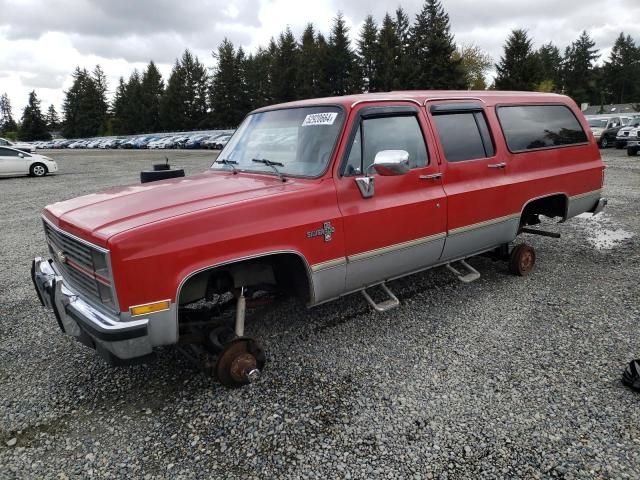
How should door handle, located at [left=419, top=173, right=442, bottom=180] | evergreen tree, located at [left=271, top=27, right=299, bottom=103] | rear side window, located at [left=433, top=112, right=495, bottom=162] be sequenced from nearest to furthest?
door handle, located at [left=419, top=173, right=442, bottom=180] → rear side window, located at [left=433, top=112, right=495, bottom=162] → evergreen tree, located at [left=271, top=27, right=299, bottom=103]

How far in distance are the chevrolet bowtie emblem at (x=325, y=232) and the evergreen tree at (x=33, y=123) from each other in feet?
309

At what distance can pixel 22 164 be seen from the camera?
62.8 ft

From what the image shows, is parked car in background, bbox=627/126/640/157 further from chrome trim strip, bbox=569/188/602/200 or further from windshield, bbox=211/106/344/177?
windshield, bbox=211/106/344/177

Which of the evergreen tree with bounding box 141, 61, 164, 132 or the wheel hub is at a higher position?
the evergreen tree with bounding box 141, 61, 164, 132

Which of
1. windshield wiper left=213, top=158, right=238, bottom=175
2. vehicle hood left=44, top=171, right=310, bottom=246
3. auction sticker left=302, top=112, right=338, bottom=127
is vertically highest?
auction sticker left=302, top=112, right=338, bottom=127

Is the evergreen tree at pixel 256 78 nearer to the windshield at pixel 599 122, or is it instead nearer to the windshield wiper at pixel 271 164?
the windshield at pixel 599 122

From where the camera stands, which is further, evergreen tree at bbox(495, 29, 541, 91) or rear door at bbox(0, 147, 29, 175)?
evergreen tree at bbox(495, 29, 541, 91)

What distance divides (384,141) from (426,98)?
76cm

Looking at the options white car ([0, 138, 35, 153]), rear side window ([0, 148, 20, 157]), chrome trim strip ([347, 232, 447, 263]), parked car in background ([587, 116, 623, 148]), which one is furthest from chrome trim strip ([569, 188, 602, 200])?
white car ([0, 138, 35, 153])

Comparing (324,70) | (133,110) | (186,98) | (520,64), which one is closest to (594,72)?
(520,64)

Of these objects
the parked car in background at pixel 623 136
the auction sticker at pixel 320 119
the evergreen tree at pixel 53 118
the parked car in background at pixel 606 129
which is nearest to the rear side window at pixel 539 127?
the auction sticker at pixel 320 119

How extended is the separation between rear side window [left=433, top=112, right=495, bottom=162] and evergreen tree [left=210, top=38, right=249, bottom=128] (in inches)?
2542

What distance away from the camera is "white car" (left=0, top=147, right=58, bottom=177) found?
61.6ft

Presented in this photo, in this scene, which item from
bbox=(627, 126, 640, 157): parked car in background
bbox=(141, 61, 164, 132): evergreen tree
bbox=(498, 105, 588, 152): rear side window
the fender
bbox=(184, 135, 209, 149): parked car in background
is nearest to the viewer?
the fender
